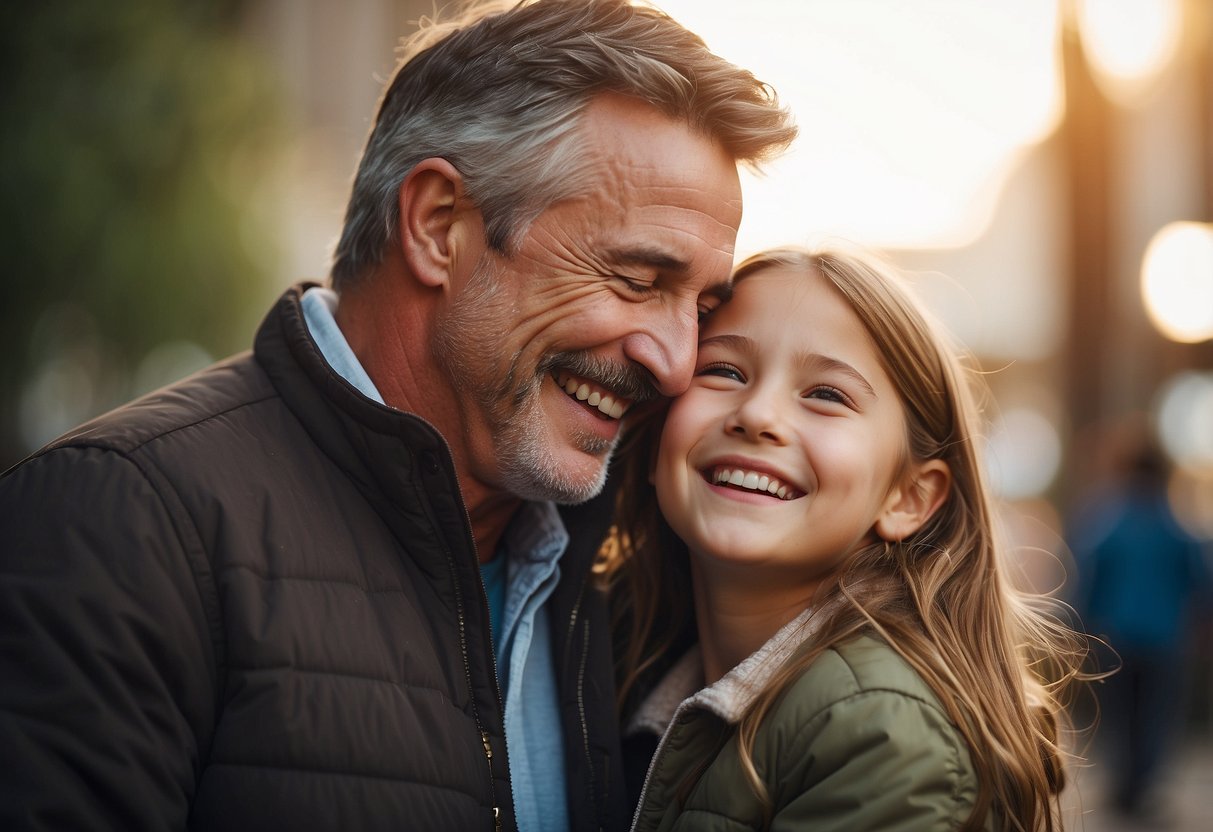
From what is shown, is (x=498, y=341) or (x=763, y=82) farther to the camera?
(x=763, y=82)

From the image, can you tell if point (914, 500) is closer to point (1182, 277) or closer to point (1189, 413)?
point (1182, 277)

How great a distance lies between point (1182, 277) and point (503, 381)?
15.1 meters

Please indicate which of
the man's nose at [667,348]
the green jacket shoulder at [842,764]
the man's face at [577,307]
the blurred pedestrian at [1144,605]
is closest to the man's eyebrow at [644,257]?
the man's face at [577,307]

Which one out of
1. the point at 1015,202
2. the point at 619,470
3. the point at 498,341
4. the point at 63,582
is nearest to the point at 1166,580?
the point at 619,470

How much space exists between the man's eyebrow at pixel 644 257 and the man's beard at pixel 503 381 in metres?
0.23

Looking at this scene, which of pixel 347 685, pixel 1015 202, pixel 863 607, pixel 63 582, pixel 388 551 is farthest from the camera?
pixel 1015 202

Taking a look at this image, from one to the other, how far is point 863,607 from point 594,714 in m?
0.65

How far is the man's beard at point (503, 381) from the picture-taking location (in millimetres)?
2400

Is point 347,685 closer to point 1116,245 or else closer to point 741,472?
point 741,472

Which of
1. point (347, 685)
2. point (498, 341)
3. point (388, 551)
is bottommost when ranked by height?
point (347, 685)

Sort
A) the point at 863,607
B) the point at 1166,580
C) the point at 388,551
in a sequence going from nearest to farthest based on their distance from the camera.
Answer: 1. the point at 388,551
2. the point at 863,607
3. the point at 1166,580

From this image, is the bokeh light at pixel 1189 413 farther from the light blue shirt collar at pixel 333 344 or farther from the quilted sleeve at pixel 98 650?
the quilted sleeve at pixel 98 650

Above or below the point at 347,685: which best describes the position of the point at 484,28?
above

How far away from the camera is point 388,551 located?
7.09 feet
